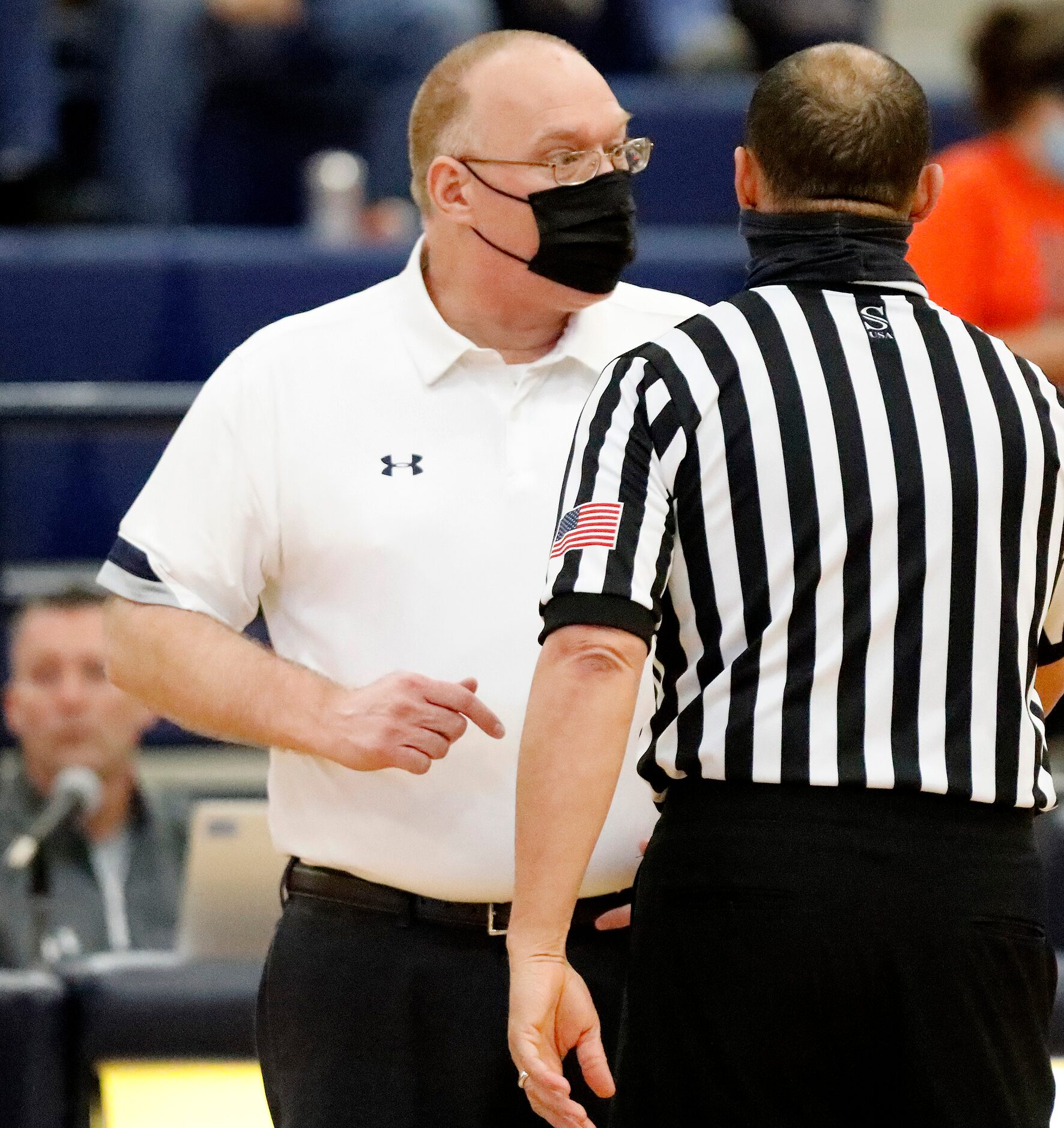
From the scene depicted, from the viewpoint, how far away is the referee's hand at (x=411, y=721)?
1.97m

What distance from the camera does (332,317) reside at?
229 centimetres

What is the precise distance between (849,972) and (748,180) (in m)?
0.74

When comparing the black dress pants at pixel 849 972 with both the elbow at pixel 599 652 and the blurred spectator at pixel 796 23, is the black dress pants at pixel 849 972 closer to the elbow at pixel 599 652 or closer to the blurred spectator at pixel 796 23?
the elbow at pixel 599 652

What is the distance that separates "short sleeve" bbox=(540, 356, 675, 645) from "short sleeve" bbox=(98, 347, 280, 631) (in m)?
Result: 0.56

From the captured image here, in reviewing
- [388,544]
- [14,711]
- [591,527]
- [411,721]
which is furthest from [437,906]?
[14,711]

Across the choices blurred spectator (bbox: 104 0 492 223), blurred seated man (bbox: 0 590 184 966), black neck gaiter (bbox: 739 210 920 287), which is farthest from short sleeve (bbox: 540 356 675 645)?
blurred spectator (bbox: 104 0 492 223)

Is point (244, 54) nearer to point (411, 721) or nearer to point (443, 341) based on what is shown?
point (443, 341)

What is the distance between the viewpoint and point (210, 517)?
216 cm

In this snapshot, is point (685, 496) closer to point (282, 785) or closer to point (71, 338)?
point (282, 785)

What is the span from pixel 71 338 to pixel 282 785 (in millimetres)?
3000

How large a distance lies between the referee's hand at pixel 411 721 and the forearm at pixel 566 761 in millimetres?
268

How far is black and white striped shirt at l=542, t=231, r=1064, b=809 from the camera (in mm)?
1659

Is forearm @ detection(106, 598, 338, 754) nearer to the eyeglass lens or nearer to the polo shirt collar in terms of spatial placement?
the polo shirt collar

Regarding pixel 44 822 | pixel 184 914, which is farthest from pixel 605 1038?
pixel 44 822
